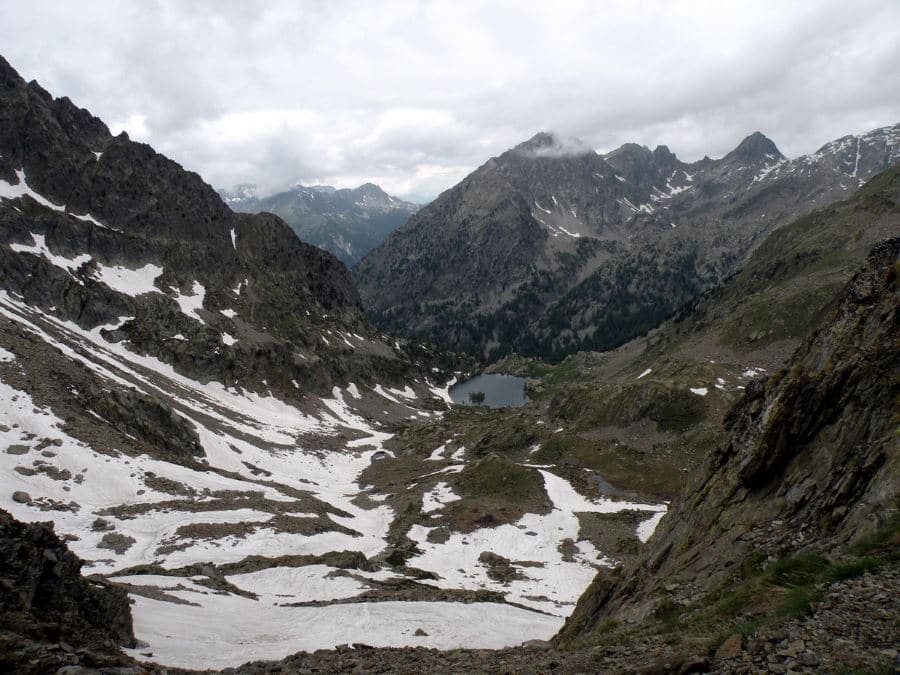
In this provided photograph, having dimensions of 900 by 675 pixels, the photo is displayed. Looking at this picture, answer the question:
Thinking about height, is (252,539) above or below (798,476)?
below

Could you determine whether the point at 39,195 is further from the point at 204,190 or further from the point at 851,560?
the point at 851,560

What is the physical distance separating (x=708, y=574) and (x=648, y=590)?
255 centimetres

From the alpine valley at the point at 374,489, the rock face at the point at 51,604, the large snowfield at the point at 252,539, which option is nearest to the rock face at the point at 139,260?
the alpine valley at the point at 374,489

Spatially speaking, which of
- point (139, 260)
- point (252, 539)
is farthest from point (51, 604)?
point (139, 260)

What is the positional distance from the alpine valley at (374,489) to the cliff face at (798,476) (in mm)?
120

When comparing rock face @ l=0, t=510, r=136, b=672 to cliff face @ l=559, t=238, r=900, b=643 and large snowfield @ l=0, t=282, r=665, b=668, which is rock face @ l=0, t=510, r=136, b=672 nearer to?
large snowfield @ l=0, t=282, r=665, b=668

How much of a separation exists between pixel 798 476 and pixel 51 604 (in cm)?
2210

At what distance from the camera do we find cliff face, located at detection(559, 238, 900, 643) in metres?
13.4

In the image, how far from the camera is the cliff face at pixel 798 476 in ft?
44.0

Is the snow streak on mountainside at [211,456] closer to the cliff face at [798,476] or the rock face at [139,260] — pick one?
the rock face at [139,260]

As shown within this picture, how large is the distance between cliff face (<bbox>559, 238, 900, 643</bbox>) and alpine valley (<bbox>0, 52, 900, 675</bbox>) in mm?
120

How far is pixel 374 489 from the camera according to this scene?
7019cm

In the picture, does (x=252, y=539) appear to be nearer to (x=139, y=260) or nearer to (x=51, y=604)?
(x=51, y=604)

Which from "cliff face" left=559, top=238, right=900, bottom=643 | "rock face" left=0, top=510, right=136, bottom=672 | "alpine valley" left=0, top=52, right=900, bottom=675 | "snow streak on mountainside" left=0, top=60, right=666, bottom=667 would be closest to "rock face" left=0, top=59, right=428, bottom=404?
"snow streak on mountainside" left=0, top=60, right=666, bottom=667
